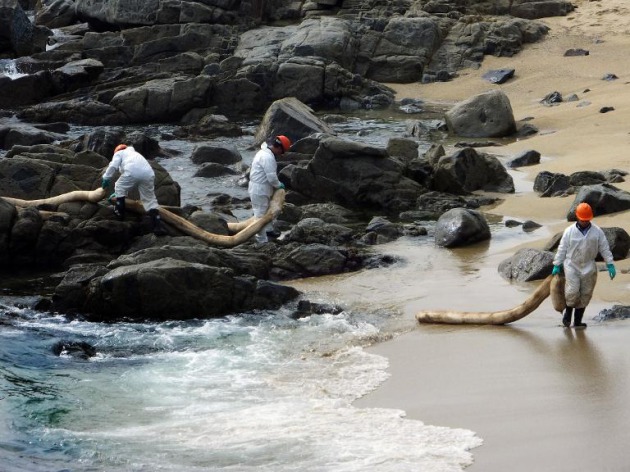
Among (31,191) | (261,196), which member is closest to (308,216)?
(261,196)

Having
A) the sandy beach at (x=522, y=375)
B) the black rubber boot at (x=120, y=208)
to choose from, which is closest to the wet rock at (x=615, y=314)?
the sandy beach at (x=522, y=375)

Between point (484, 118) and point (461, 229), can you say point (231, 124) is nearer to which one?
point (484, 118)

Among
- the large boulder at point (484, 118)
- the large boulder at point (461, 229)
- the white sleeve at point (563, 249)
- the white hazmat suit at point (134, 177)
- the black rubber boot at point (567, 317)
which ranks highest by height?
the white sleeve at point (563, 249)

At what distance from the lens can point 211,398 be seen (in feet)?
34.9

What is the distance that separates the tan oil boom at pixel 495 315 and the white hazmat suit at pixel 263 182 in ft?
15.6

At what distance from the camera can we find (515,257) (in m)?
14.5

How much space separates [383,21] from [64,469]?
91.5ft

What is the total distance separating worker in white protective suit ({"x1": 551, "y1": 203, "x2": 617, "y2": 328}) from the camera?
11516 millimetres

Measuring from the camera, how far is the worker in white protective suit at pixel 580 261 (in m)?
11.5

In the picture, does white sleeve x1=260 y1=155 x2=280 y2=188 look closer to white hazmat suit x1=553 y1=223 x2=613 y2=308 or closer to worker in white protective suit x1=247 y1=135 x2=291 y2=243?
worker in white protective suit x1=247 y1=135 x2=291 y2=243

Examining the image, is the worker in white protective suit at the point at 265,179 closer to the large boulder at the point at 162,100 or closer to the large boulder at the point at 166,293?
the large boulder at the point at 166,293

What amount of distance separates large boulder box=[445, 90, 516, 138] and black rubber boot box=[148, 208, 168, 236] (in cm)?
1251

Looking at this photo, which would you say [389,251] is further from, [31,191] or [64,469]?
[64,469]

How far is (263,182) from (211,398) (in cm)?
684
